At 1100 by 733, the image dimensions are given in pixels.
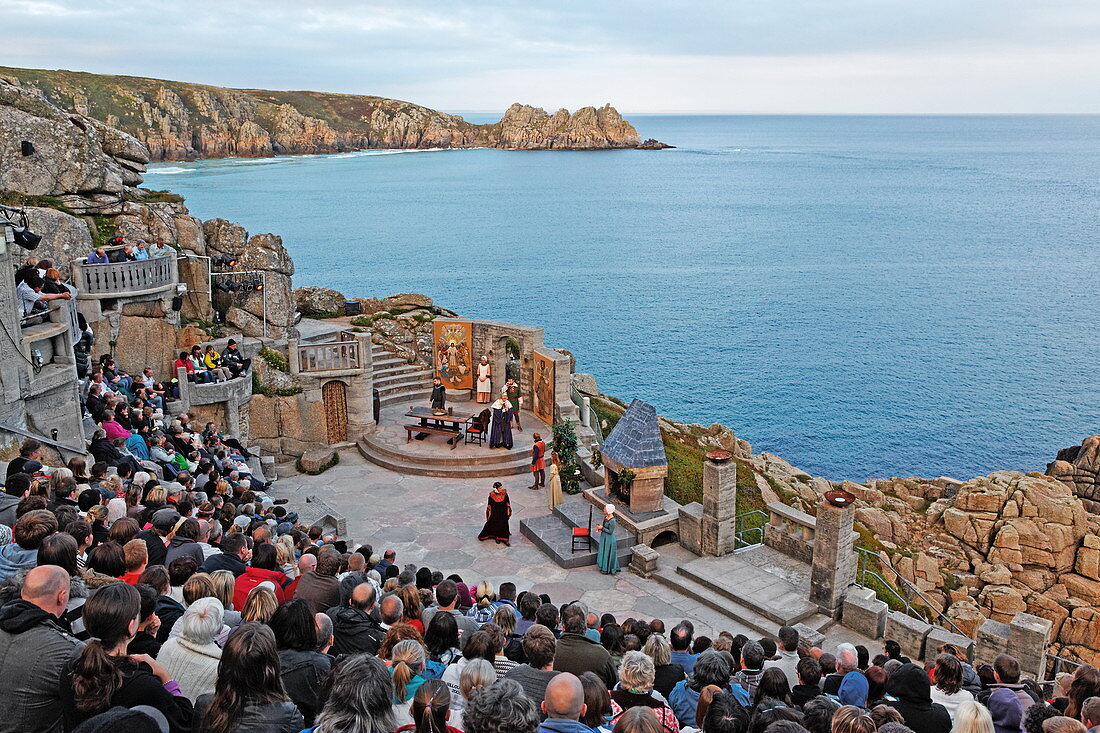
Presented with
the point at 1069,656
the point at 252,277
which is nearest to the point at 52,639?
the point at 252,277

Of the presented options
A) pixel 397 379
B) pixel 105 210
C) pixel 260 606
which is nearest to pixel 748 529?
pixel 397 379

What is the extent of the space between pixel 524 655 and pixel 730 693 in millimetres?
2028

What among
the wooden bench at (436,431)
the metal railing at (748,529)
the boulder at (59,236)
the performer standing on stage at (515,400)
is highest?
the boulder at (59,236)

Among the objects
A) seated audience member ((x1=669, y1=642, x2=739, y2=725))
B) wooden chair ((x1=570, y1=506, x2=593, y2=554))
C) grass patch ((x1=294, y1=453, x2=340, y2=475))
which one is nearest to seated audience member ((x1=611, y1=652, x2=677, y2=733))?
seated audience member ((x1=669, y1=642, x2=739, y2=725))

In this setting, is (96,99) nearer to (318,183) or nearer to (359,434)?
(318,183)

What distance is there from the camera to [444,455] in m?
23.3

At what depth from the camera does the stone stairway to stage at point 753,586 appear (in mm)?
15922

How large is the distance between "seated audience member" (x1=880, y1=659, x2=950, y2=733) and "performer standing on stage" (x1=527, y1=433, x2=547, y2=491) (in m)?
14.7

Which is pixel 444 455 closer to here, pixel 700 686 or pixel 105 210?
pixel 105 210

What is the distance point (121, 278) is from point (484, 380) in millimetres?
10887

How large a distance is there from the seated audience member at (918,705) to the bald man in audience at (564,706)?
3.60 metres

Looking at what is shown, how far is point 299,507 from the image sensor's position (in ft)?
65.7

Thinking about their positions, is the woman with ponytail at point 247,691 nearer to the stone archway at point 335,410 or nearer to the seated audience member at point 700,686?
the seated audience member at point 700,686

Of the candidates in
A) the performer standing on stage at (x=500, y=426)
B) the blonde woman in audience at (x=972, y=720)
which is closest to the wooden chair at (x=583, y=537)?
the performer standing on stage at (x=500, y=426)
